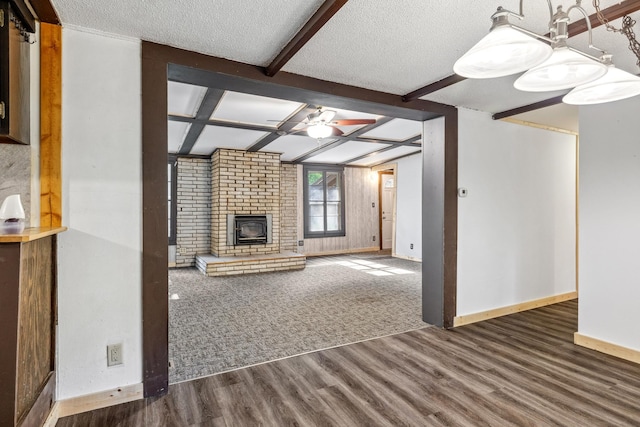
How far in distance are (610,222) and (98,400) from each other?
404 cm

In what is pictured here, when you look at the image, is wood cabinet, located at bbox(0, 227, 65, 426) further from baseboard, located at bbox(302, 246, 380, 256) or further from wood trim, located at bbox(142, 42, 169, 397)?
baseboard, located at bbox(302, 246, 380, 256)

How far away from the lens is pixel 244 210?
6.67 metres

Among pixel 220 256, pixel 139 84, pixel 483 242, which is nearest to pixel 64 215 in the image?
pixel 139 84

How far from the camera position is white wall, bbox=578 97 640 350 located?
108 inches

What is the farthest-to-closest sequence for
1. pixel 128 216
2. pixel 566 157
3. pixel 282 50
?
pixel 566 157, pixel 282 50, pixel 128 216

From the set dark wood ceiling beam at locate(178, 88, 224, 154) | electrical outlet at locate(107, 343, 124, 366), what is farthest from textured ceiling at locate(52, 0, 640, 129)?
electrical outlet at locate(107, 343, 124, 366)

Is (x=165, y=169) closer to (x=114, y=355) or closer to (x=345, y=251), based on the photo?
(x=114, y=355)

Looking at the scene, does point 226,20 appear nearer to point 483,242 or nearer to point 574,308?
point 483,242

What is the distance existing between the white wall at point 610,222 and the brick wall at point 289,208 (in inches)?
233

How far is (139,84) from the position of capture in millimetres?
2195

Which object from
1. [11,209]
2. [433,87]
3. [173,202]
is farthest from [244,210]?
[11,209]

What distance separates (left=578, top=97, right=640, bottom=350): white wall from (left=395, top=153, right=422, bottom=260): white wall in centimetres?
472

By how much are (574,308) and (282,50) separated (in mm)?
4381

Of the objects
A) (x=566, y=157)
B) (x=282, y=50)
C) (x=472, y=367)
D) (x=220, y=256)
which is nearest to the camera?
(x=282, y=50)
